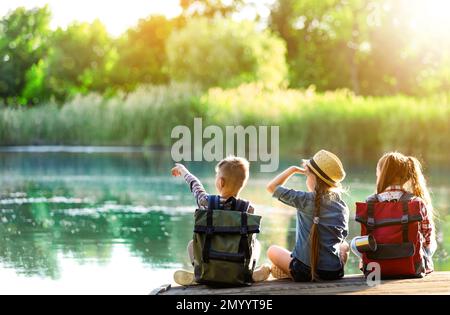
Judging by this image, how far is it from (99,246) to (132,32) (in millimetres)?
25854

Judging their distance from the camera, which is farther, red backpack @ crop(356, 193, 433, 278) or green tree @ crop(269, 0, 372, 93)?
green tree @ crop(269, 0, 372, 93)

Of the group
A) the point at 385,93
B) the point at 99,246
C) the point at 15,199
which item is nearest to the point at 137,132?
the point at 15,199

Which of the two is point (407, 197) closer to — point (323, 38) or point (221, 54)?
point (221, 54)

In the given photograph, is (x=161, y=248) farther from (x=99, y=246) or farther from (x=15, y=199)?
(x=15, y=199)

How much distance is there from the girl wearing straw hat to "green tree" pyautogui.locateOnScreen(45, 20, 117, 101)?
23.6 metres

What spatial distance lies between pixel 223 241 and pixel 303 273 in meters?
0.43

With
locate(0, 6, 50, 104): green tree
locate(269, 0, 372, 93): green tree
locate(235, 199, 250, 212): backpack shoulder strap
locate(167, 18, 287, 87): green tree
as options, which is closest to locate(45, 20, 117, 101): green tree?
locate(0, 6, 50, 104): green tree

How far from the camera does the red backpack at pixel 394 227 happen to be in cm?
433

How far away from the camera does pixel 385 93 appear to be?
3341 centimetres

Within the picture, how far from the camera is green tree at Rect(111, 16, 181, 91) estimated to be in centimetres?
3077

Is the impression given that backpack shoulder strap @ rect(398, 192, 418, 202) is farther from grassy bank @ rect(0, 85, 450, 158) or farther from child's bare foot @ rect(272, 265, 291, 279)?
grassy bank @ rect(0, 85, 450, 158)

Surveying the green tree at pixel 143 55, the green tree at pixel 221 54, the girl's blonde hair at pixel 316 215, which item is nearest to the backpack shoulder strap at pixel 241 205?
the girl's blonde hair at pixel 316 215

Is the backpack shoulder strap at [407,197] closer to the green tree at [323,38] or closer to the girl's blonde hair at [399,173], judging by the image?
the girl's blonde hair at [399,173]

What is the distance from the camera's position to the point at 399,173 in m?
4.40
